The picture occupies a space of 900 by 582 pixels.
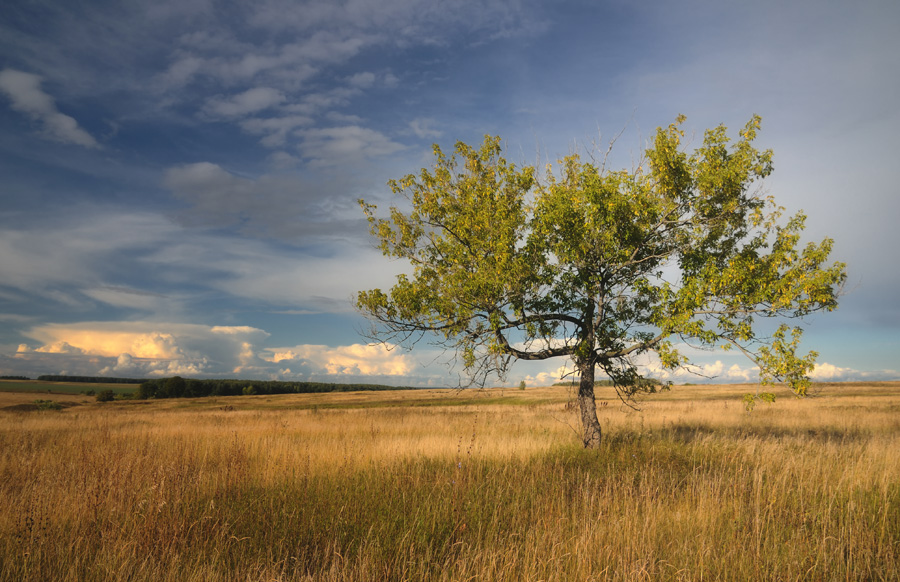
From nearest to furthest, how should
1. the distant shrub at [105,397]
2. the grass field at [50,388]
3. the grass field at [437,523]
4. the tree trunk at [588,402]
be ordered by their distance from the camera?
the grass field at [437,523], the tree trunk at [588,402], the distant shrub at [105,397], the grass field at [50,388]

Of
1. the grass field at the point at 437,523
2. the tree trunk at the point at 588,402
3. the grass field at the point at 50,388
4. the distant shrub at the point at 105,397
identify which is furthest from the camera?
the grass field at the point at 50,388

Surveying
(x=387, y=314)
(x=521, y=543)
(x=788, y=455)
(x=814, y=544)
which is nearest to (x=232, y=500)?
(x=521, y=543)

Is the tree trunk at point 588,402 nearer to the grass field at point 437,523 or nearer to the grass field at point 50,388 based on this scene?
the grass field at point 437,523

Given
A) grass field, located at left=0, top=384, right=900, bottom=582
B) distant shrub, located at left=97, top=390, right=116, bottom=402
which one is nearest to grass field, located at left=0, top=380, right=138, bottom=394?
distant shrub, located at left=97, top=390, right=116, bottom=402

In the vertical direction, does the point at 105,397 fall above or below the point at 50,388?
above

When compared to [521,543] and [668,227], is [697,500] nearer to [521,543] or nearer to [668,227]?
[521,543]

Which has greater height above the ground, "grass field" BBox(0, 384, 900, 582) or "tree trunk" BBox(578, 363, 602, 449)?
"tree trunk" BBox(578, 363, 602, 449)

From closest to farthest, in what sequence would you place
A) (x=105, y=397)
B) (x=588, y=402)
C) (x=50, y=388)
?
(x=588, y=402)
(x=105, y=397)
(x=50, y=388)

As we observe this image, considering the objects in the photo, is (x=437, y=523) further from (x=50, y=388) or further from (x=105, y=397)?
(x=50, y=388)

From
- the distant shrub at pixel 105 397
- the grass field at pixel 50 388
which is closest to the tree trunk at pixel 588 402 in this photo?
the distant shrub at pixel 105 397

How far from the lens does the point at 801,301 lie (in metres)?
10.3

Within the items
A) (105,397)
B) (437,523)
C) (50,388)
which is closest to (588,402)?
(437,523)

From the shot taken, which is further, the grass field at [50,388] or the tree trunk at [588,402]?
the grass field at [50,388]

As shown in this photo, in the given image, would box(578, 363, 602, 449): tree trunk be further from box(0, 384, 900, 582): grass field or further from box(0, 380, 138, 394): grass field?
box(0, 380, 138, 394): grass field
